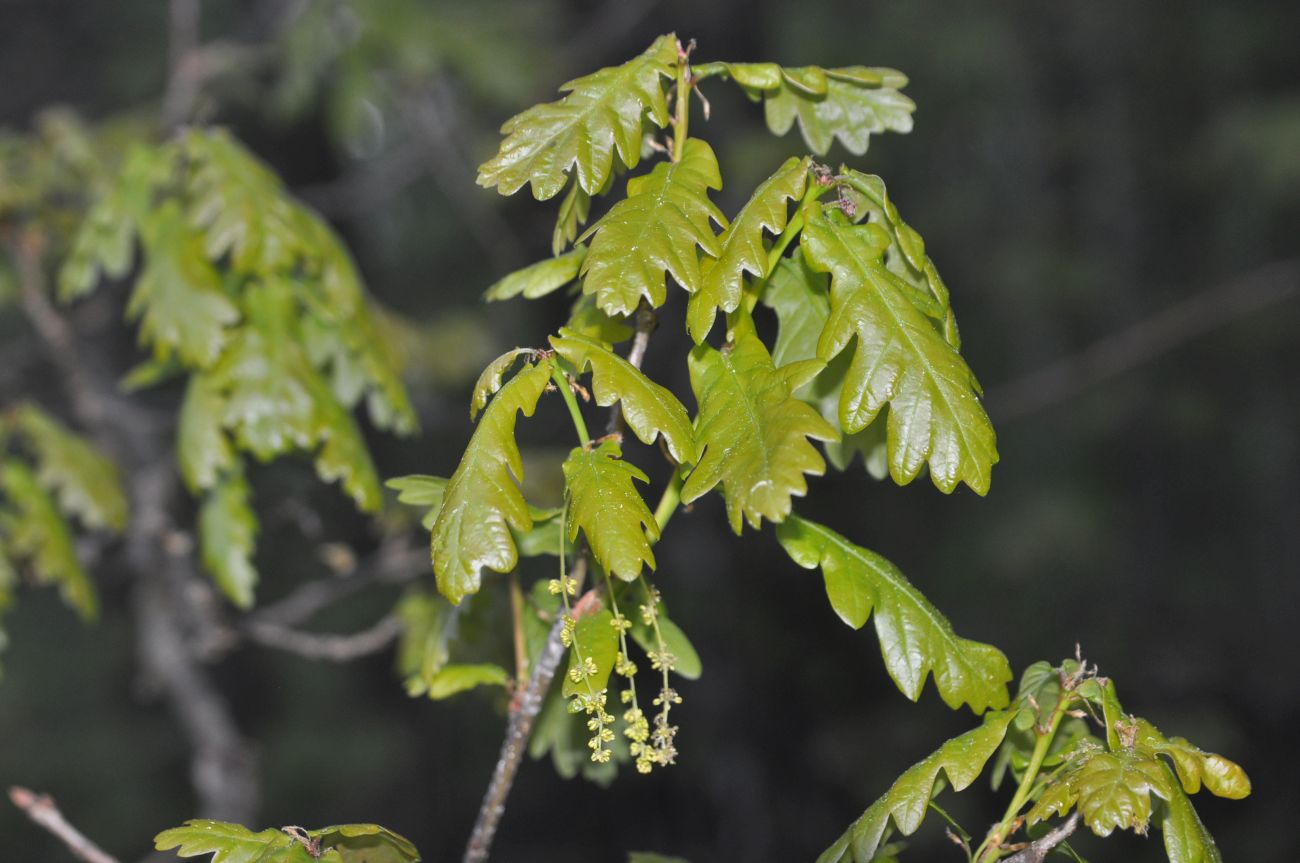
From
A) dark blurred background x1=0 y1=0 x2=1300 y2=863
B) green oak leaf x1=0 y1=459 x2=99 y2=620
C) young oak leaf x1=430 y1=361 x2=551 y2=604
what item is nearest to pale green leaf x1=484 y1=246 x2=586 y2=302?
young oak leaf x1=430 y1=361 x2=551 y2=604

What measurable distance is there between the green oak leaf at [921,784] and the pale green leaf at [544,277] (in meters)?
0.69

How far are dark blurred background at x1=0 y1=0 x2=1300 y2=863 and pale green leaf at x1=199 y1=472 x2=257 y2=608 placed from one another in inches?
66.4

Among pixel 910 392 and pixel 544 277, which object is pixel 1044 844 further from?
pixel 544 277

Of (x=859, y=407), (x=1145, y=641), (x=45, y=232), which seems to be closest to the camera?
(x=859, y=407)

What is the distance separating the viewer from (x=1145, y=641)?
677 cm

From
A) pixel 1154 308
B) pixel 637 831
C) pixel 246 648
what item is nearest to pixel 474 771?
pixel 637 831

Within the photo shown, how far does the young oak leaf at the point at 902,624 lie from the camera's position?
120 centimetres

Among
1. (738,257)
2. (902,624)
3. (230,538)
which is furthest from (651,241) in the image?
(230,538)

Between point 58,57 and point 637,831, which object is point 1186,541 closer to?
point 637,831

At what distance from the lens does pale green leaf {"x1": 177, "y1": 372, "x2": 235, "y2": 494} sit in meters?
1.94

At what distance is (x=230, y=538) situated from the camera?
2094 mm

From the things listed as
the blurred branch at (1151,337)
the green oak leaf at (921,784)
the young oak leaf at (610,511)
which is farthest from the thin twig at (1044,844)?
the blurred branch at (1151,337)

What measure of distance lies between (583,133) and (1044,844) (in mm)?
888

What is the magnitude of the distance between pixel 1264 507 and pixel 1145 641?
2759 mm
